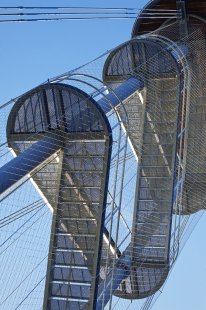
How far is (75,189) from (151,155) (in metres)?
5.22

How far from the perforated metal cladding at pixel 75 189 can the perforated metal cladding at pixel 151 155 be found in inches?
135

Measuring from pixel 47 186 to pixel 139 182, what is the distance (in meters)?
4.44

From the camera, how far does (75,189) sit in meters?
13.4

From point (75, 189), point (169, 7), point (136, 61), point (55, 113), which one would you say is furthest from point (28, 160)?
point (169, 7)

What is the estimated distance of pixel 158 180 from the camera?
18250mm

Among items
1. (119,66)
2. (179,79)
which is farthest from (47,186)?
(119,66)

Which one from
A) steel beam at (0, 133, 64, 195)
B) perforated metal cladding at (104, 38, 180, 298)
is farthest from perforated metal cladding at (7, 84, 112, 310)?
perforated metal cladding at (104, 38, 180, 298)

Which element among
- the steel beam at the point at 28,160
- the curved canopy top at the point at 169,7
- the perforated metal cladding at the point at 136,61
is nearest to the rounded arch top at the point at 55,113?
the steel beam at the point at 28,160

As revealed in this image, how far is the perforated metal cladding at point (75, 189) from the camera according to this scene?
12.8m

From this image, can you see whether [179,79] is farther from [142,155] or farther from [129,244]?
[129,244]

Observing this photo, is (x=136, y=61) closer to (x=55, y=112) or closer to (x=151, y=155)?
(x=151, y=155)

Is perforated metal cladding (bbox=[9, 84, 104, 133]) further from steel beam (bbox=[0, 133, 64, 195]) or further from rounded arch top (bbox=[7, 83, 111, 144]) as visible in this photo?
steel beam (bbox=[0, 133, 64, 195])

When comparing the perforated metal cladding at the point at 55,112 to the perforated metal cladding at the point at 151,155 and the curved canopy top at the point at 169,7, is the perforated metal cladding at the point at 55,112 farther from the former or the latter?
the curved canopy top at the point at 169,7

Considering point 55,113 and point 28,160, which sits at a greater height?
point 55,113
